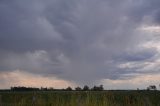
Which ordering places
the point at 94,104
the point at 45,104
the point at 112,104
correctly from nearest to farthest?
the point at 94,104
the point at 112,104
the point at 45,104

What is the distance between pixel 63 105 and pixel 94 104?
174cm

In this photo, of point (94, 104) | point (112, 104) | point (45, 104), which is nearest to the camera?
point (94, 104)

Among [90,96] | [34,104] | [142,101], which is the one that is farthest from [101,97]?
[34,104]

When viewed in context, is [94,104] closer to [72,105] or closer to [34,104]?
[72,105]

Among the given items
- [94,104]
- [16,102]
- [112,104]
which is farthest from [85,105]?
[16,102]

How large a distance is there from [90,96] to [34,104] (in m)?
3.86

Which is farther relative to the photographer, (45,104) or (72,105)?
(45,104)

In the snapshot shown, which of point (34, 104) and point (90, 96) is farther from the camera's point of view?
point (34, 104)

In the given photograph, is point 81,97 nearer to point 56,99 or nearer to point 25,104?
point 56,99

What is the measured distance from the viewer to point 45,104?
78.0 ft

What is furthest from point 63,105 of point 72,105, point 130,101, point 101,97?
point 130,101

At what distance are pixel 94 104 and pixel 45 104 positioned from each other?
397 centimetres

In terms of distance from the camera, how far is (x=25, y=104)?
78.3 ft

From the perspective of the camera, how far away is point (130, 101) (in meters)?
23.5
